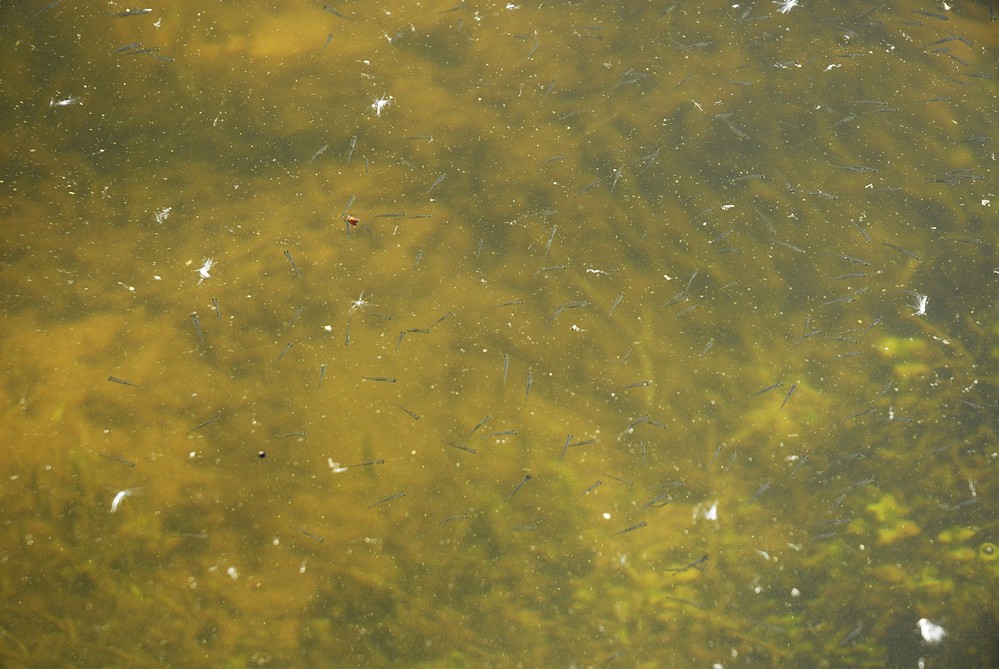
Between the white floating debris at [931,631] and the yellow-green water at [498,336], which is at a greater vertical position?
the yellow-green water at [498,336]

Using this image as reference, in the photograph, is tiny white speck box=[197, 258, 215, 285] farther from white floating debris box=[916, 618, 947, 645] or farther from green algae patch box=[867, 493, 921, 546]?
white floating debris box=[916, 618, 947, 645]

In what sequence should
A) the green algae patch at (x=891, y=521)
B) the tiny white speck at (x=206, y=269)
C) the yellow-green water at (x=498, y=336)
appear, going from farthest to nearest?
the tiny white speck at (x=206, y=269) < the green algae patch at (x=891, y=521) < the yellow-green water at (x=498, y=336)

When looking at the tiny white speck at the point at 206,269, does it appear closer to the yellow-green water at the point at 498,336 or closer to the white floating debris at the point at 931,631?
the yellow-green water at the point at 498,336

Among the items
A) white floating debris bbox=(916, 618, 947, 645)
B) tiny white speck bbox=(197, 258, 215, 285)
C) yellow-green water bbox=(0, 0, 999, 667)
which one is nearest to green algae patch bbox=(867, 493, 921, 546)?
yellow-green water bbox=(0, 0, 999, 667)

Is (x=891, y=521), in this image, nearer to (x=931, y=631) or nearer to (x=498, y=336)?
(x=931, y=631)

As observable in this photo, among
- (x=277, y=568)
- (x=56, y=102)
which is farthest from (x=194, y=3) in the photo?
(x=277, y=568)

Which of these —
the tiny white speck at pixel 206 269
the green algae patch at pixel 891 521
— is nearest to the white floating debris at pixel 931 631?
the green algae patch at pixel 891 521

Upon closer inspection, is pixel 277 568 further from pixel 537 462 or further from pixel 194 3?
pixel 194 3

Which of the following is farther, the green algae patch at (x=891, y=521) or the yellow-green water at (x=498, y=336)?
the green algae patch at (x=891, y=521)

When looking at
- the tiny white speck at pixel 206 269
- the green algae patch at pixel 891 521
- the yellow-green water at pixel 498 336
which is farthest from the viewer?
the tiny white speck at pixel 206 269

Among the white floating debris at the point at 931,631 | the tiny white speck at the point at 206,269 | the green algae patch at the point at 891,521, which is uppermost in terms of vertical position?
the tiny white speck at the point at 206,269
